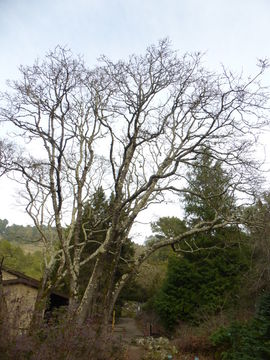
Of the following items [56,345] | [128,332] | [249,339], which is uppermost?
[56,345]

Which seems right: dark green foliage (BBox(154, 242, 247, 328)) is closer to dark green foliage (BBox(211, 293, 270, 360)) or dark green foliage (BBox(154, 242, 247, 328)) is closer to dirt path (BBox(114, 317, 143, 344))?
dirt path (BBox(114, 317, 143, 344))

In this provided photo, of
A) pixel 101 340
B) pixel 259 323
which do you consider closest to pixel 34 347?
pixel 101 340

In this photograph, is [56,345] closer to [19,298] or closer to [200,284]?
[19,298]

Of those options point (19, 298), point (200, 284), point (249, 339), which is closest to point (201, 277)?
point (200, 284)

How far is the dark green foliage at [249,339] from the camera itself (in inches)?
339

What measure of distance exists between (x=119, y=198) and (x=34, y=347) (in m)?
6.15

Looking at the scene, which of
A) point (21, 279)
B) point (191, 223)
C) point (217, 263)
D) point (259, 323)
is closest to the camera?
point (259, 323)

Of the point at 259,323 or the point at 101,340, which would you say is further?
the point at 259,323

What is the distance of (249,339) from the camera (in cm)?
922

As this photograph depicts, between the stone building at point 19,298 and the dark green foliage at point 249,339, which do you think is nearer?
the stone building at point 19,298

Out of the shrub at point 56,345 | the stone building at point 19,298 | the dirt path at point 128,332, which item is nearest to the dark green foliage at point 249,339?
the dirt path at point 128,332

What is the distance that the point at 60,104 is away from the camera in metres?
10.5

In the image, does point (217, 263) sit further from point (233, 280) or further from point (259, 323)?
point (259, 323)

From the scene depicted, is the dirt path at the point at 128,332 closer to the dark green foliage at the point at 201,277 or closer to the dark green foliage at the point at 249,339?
the dark green foliage at the point at 201,277
